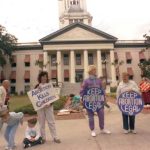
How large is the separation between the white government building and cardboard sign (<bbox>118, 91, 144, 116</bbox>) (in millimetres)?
52639

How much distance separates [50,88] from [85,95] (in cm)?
113

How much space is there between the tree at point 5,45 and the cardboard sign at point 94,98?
179ft

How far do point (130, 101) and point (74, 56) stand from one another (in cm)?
5646

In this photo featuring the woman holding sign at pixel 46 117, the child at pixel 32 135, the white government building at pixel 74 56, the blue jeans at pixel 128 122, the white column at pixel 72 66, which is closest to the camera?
the child at pixel 32 135

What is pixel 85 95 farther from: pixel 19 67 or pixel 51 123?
pixel 19 67

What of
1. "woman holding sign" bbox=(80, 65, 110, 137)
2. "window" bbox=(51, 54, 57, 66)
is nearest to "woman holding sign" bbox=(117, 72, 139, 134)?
"woman holding sign" bbox=(80, 65, 110, 137)

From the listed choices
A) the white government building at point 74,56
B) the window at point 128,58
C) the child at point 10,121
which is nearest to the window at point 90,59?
the white government building at point 74,56

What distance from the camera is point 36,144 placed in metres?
8.49

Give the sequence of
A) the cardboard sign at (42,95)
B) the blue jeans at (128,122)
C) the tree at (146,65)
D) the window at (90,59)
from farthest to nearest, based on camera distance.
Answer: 1. the window at (90,59)
2. the tree at (146,65)
3. the blue jeans at (128,122)
4. the cardboard sign at (42,95)

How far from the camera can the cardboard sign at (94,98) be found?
31.8 feet

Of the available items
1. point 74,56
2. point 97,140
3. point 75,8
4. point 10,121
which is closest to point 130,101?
point 97,140

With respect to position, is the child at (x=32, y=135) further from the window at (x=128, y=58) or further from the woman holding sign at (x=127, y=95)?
the window at (x=128, y=58)

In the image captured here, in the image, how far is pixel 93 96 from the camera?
9.80 metres

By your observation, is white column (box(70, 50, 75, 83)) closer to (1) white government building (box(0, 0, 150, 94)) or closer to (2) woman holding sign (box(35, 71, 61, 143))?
(1) white government building (box(0, 0, 150, 94))
